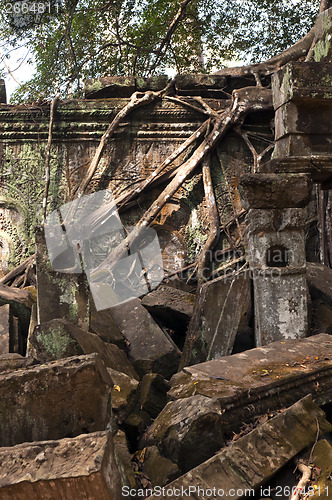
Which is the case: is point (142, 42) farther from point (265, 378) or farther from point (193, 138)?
point (265, 378)

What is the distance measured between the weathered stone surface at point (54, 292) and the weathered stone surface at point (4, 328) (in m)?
0.39

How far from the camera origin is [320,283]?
5000 millimetres

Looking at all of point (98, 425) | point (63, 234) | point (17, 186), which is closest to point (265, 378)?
point (98, 425)

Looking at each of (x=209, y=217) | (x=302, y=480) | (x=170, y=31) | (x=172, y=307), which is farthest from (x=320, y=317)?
(x=170, y=31)

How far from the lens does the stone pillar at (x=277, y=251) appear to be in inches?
162

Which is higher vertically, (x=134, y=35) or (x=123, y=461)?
(x=134, y=35)

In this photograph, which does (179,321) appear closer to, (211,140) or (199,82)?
(211,140)

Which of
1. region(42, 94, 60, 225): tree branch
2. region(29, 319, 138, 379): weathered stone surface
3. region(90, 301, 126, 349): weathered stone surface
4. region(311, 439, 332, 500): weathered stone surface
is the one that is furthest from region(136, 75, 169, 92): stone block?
region(311, 439, 332, 500): weathered stone surface

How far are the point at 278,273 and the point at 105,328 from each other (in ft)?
5.89

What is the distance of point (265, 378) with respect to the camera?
9.61 feet

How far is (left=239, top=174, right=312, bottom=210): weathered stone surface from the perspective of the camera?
409 centimetres

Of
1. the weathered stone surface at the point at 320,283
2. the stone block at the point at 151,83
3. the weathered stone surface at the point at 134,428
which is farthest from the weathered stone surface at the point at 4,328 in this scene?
the stone block at the point at 151,83

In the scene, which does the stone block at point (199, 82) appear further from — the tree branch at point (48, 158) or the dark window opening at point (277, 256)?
the dark window opening at point (277, 256)

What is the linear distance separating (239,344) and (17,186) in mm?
4816
